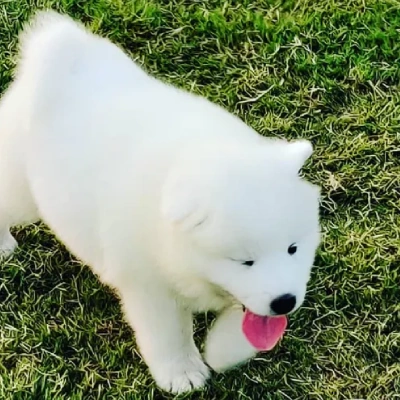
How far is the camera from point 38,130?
318 cm

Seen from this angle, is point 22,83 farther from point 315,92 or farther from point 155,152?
point 315,92

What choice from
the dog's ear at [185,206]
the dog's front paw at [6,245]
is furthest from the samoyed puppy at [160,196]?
the dog's front paw at [6,245]

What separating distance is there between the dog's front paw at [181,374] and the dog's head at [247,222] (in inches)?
26.6

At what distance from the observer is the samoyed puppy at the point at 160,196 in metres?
2.64

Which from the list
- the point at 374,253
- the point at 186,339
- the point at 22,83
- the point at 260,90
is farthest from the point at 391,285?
the point at 22,83

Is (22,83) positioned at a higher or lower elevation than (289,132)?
higher

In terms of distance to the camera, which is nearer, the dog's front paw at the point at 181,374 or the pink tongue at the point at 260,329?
the pink tongue at the point at 260,329

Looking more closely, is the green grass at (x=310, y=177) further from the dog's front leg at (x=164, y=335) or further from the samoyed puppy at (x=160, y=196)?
the samoyed puppy at (x=160, y=196)

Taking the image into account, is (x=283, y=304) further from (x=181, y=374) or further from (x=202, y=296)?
(x=181, y=374)

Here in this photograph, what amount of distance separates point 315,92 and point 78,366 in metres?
1.64

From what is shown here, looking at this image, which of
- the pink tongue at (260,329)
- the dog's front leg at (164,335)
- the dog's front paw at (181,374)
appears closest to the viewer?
the pink tongue at (260,329)

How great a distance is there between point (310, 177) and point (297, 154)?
128cm

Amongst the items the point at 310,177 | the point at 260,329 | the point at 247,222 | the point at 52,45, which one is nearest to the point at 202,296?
the point at 260,329

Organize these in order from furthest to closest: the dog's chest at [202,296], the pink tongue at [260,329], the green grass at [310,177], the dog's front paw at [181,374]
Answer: the green grass at [310,177]
the dog's front paw at [181,374]
the pink tongue at [260,329]
the dog's chest at [202,296]
